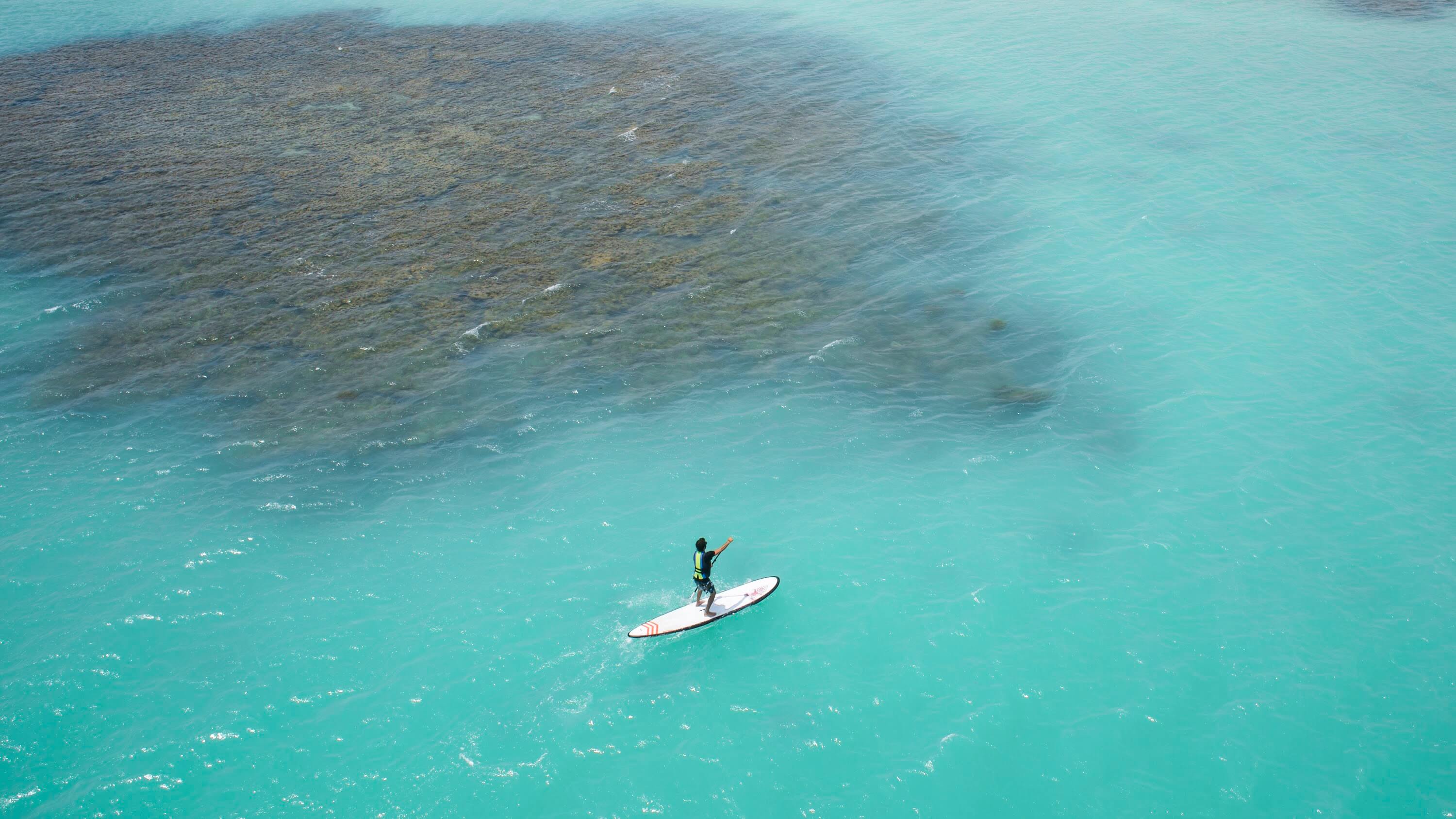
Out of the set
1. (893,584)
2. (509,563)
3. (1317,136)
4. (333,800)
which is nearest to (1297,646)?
(893,584)

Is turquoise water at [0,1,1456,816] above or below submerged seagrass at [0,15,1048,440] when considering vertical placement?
below

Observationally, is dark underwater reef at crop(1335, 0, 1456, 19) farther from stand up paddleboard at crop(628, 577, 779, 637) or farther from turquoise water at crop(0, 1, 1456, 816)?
stand up paddleboard at crop(628, 577, 779, 637)

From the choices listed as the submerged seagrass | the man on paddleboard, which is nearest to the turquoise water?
the man on paddleboard

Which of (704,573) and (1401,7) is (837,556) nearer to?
(704,573)

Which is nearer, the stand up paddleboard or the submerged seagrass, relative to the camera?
the stand up paddleboard

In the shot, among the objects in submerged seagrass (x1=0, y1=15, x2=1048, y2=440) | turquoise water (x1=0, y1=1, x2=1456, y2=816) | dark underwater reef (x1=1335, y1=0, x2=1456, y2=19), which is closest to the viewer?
turquoise water (x1=0, y1=1, x2=1456, y2=816)

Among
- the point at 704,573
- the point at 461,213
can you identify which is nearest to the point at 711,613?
the point at 704,573

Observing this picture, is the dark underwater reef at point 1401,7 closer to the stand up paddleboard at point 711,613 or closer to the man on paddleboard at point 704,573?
the stand up paddleboard at point 711,613

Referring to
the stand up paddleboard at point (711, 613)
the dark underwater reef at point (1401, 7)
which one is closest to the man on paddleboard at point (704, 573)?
the stand up paddleboard at point (711, 613)
